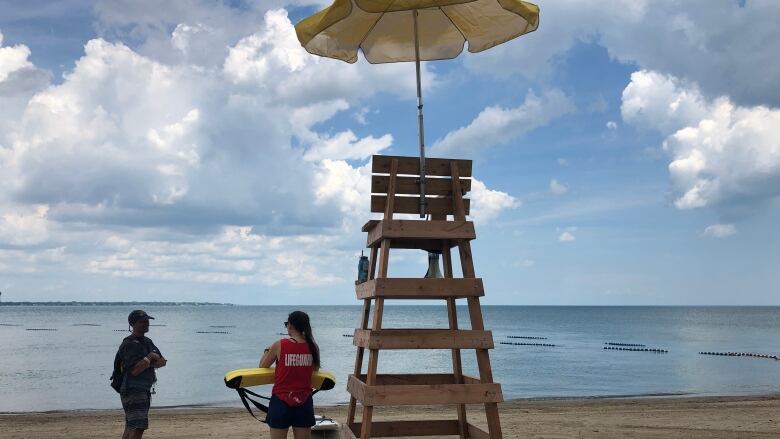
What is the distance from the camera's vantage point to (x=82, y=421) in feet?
46.9

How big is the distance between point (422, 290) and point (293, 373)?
1218 millimetres

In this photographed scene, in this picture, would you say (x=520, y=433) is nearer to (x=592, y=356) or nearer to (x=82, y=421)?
(x=82, y=421)

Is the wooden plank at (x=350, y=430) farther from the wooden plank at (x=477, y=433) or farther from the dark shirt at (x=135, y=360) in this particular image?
the dark shirt at (x=135, y=360)

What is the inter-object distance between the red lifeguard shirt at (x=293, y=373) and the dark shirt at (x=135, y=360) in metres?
1.40

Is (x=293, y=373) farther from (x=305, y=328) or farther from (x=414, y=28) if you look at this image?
(x=414, y=28)

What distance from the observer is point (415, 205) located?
594cm

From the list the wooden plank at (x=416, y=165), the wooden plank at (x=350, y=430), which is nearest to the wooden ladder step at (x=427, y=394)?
the wooden plank at (x=350, y=430)

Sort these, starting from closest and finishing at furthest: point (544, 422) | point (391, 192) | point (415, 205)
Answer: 1. point (391, 192)
2. point (415, 205)
3. point (544, 422)

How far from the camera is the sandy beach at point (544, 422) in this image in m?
11.0

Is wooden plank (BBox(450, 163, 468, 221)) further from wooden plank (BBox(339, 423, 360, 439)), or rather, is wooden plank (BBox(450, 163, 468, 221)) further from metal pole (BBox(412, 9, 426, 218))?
wooden plank (BBox(339, 423, 360, 439))

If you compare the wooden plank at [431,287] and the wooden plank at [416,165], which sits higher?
the wooden plank at [416,165]

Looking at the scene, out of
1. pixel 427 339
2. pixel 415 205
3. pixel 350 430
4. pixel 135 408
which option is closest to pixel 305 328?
pixel 427 339

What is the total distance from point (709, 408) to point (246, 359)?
31.6 m

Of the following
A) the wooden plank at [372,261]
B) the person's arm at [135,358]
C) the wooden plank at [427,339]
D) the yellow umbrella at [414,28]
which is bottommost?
the person's arm at [135,358]
